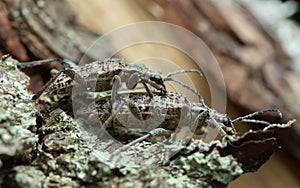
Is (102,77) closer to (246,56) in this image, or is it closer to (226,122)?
(226,122)

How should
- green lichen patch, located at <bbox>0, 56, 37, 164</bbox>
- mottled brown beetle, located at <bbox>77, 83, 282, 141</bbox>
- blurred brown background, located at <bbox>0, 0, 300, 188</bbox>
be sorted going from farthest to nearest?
blurred brown background, located at <bbox>0, 0, 300, 188</bbox> < mottled brown beetle, located at <bbox>77, 83, 282, 141</bbox> < green lichen patch, located at <bbox>0, 56, 37, 164</bbox>

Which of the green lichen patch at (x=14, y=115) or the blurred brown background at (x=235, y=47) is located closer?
the green lichen patch at (x=14, y=115)

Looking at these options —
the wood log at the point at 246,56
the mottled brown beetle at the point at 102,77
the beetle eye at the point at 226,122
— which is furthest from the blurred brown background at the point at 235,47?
the beetle eye at the point at 226,122

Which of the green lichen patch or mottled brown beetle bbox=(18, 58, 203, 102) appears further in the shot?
mottled brown beetle bbox=(18, 58, 203, 102)

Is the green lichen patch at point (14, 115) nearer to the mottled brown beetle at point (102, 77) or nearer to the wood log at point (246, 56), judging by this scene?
the mottled brown beetle at point (102, 77)

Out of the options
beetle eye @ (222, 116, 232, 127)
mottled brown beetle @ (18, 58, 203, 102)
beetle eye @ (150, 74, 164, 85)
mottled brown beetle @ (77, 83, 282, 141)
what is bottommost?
beetle eye @ (222, 116, 232, 127)

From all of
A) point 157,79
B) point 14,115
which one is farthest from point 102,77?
point 14,115

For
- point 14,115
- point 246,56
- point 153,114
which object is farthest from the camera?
point 246,56

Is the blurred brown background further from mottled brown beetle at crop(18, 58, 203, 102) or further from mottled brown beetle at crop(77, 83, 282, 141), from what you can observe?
mottled brown beetle at crop(77, 83, 282, 141)

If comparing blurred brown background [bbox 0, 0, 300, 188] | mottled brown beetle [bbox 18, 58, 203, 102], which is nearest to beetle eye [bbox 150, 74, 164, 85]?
mottled brown beetle [bbox 18, 58, 203, 102]
